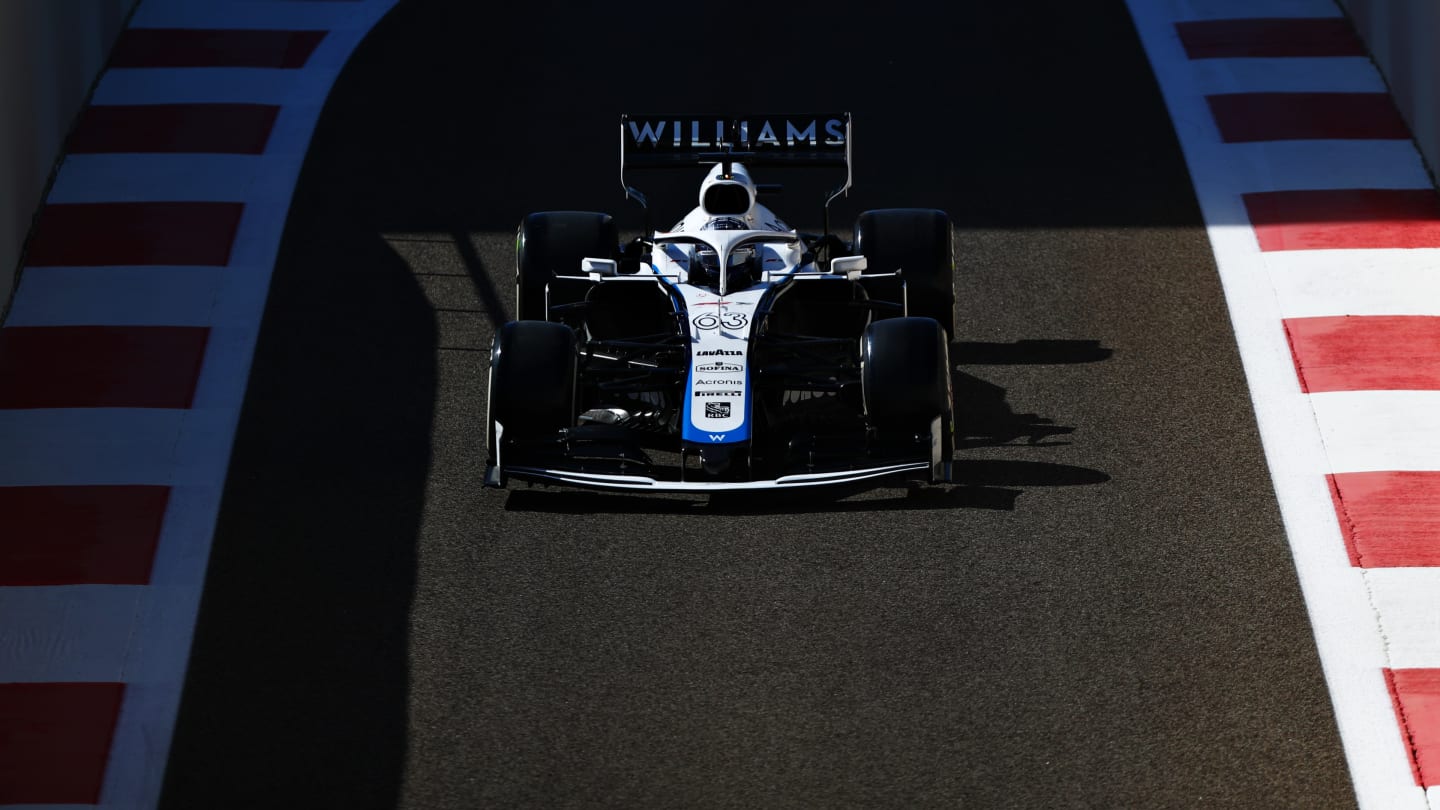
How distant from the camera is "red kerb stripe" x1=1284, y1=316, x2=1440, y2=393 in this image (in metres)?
11.6

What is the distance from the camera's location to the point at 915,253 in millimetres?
11539

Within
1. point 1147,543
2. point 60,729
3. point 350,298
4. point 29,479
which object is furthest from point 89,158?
point 1147,543

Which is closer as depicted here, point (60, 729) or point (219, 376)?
point (60, 729)

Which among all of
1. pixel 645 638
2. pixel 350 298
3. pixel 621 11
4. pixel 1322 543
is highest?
pixel 621 11

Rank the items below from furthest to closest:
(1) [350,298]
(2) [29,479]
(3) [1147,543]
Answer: (1) [350,298], (2) [29,479], (3) [1147,543]

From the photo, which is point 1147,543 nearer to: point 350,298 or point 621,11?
point 350,298

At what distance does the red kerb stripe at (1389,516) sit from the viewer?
32.5ft

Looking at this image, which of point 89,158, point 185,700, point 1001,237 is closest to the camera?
point 185,700

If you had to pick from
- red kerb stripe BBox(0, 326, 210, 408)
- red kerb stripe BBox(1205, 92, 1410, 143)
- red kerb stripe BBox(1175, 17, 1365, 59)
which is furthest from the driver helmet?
red kerb stripe BBox(1175, 17, 1365, 59)

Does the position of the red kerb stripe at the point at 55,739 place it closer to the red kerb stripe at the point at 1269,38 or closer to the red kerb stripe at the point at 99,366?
the red kerb stripe at the point at 99,366

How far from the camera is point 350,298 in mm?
12906

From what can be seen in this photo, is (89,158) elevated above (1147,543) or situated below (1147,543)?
above

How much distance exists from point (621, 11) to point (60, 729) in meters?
10.4

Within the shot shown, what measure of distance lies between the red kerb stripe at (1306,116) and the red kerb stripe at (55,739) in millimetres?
9543
